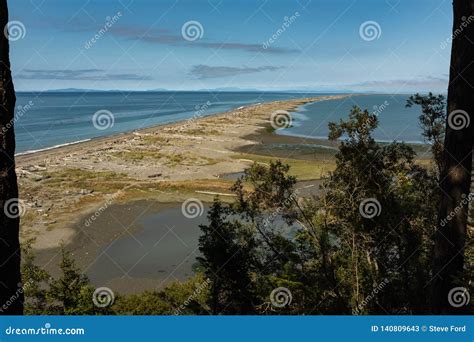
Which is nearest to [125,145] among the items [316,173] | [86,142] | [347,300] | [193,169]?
[86,142]

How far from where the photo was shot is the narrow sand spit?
25.9 metres

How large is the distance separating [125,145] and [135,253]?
31796 millimetres

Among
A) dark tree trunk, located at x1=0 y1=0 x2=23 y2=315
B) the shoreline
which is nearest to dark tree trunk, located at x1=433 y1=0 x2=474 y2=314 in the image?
dark tree trunk, located at x1=0 y1=0 x2=23 y2=315

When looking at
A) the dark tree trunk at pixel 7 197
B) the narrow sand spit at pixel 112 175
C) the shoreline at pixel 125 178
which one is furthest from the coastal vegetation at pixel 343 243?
the narrow sand spit at pixel 112 175

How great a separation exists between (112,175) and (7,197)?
31897 mm

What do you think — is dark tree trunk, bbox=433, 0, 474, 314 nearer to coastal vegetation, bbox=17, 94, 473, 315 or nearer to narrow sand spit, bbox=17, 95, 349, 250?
coastal vegetation, bbox=17, 94, 473, 315

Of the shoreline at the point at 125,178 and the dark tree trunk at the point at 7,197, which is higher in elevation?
the shoreline at the point at 125,178

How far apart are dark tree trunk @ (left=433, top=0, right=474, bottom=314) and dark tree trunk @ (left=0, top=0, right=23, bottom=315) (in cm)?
549

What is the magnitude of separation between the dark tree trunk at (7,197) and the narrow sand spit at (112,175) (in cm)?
1784

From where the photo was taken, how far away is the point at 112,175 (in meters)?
35.7

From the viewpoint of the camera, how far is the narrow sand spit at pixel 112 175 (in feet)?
85.1

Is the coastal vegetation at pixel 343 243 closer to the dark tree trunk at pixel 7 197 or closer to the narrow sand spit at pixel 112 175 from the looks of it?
the dark tree trunk at pixel 7 197

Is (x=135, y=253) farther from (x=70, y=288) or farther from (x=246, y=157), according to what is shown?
(x=246, y=157)

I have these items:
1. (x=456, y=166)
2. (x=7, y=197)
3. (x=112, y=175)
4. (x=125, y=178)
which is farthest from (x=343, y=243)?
(x=112, y=175)
